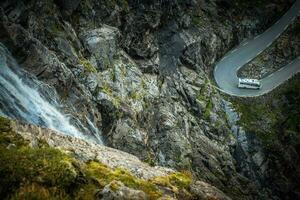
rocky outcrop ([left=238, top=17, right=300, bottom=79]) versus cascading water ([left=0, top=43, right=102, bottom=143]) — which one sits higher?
rocky outcrop ([left=238, top=17, right=300, bottom=79])

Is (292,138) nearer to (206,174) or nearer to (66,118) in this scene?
(206,174)

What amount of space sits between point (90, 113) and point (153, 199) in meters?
21.4

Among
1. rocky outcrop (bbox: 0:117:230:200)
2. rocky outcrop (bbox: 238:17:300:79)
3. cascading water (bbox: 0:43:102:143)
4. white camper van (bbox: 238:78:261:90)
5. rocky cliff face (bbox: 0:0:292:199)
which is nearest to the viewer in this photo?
rocky outcrop (bbox: 0:117:230:200)

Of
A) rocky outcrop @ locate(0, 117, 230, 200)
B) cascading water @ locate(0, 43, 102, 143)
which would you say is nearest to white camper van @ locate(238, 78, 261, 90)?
cascading water @ locate(0, 43, 102, 143)

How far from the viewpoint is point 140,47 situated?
60906 millimetres

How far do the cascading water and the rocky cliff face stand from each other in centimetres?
150

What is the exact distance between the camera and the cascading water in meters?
35.3

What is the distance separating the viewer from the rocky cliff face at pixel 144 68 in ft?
143

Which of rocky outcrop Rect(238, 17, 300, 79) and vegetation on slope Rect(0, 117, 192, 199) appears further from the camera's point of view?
rocky outcrop Rect(238, 17, 300, 79)

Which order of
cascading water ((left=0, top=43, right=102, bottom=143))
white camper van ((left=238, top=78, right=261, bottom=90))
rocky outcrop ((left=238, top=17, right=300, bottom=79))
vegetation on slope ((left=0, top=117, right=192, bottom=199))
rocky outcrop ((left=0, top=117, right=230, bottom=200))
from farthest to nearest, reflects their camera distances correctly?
1. rocky outcrop ((left=238, top=17, right=300, bottom=79))
2. white camper van ((left=238, top=78, right=261, bottom=90))
3. cascading water ((left=0, top=43, right=102, bottom=143))
4. rocky outcrop ((left=0, top=117, right=230, bottom=200))
5. vegetation on slope ((left=0, top=117, right=192, bottom=199))

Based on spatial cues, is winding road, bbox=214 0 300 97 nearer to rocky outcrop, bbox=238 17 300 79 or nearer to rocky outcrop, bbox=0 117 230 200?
rocky outcrop, bbox=238 17 300 79

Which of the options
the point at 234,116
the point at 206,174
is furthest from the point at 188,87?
the point at 206,174

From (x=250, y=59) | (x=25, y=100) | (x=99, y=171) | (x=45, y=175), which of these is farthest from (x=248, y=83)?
(x=45, y=175)

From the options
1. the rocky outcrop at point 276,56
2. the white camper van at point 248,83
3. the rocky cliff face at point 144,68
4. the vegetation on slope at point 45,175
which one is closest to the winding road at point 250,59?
the white camper van at point 248,83
